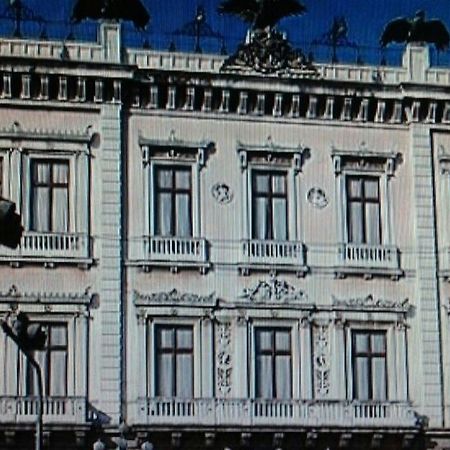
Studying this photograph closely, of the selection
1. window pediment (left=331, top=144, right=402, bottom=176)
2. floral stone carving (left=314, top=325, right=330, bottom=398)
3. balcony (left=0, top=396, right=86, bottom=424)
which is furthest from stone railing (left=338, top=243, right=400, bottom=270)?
balcony (left=0, top=396, right=86, bottom=424)

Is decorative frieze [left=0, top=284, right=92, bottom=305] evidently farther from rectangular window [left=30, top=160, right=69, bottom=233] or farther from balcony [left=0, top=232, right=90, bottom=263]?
rectangular window [left=30, top=160, right=69, bottom=233]

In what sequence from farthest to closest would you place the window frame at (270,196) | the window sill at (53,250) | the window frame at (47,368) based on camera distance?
the window frame at (270,196), the window sill at (53,250), the window frame at (47,368)

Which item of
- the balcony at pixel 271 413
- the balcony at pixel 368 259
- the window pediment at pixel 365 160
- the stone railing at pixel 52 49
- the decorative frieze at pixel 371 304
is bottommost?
the balcony at pixel 271 413

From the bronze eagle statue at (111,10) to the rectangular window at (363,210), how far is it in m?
6.26

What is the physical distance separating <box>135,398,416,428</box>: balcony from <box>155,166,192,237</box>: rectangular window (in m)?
3.93

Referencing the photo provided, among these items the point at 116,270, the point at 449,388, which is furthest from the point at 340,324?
the point at 116,270

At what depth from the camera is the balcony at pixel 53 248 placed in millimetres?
25609

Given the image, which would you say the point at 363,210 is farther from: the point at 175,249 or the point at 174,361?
the point at 174,361

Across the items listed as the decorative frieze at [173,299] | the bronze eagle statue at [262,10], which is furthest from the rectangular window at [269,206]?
the bronze eagle statue at [262,10]

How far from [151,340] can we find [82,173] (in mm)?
4043

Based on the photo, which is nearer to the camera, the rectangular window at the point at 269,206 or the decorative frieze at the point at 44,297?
the decorative frieze at the point at 44,297

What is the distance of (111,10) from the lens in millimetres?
27688

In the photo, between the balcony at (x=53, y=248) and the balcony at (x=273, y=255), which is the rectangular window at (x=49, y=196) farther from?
the balcony at (x=273, y=255)

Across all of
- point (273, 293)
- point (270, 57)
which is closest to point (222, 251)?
point (273, 293)
